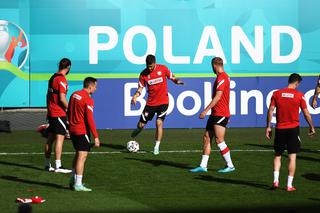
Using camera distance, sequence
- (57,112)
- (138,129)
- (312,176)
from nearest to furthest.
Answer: (312,176)
(57,112)
(138,129)

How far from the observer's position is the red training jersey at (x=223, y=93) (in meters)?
15.7

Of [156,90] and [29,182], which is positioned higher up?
[156,90]

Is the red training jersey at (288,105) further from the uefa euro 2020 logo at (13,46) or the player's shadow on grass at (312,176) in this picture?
the uefa euro 2020 logo at (13,46)

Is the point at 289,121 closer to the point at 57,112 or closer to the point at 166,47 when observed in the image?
the point at 57,112

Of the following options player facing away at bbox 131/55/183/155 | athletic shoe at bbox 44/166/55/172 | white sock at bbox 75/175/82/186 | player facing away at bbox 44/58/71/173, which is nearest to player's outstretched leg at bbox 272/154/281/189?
white sock at bbox 75/175/82/186

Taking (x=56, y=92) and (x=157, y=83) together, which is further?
(x=157, y=83)

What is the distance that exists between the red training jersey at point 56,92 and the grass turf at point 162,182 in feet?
4.17

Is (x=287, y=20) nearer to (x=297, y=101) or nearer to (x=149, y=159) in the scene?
(x=149, y=159)

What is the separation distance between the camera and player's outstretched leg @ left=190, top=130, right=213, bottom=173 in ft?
52.7

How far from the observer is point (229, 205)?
1255 cm

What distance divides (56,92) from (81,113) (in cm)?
247

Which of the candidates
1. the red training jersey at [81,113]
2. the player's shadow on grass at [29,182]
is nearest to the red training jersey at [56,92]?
the player's shadow on grass at [29,182]

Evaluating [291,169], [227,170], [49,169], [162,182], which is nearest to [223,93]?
[227,170]

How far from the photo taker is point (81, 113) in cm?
1374
